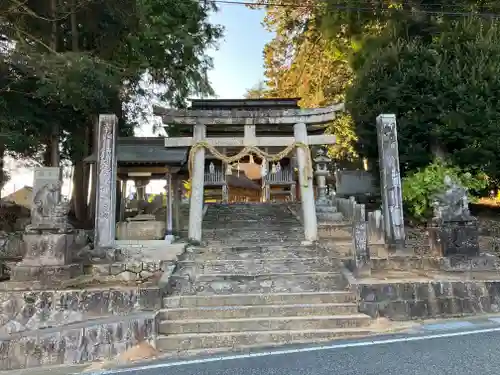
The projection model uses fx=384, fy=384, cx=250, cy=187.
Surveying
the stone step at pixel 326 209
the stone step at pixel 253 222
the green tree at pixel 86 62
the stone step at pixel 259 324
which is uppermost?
the green tree at pixel 86 62

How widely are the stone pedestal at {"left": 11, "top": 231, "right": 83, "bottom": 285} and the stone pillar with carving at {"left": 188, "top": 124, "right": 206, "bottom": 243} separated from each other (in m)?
3.74

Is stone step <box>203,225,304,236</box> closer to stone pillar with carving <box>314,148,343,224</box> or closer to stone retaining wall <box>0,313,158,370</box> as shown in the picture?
stone pillar with carving <box>314,148,343,224</box>

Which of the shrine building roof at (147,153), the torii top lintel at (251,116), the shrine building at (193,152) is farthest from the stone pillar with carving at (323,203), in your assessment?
the shrine building roof at (147,153)

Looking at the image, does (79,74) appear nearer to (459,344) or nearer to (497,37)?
(459,344)

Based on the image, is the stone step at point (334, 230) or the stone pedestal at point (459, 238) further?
the stone step at point (334, 230)

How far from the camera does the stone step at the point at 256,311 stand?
23.2 feet

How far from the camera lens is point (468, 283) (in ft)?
25.0

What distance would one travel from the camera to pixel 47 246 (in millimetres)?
7855

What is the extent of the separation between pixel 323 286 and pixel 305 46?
16.3m

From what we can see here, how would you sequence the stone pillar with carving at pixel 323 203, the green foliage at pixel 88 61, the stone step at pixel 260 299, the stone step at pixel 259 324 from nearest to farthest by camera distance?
the stone step at pixel 259 324, the stone step at pixel 260 299, the green foliage at pixel 88 61, the stone pillar with carving at pixel 323 203

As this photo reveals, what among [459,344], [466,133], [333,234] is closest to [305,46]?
[466,133]

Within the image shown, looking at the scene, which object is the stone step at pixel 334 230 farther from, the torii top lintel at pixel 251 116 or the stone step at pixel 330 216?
the torii top lintel at pixel 251 116

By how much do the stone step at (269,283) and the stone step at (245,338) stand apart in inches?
50.2

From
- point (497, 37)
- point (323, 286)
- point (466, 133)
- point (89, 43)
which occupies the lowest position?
point (323, 286)
